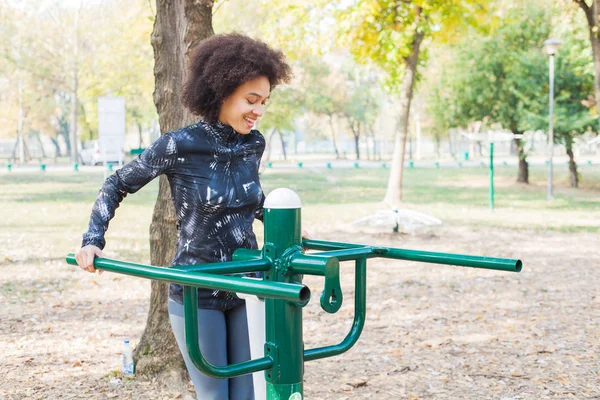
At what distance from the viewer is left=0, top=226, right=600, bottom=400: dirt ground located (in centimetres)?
461

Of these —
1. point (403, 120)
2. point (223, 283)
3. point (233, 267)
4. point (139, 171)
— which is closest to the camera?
point (223, 283)

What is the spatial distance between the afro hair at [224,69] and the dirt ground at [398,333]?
7.89 feet

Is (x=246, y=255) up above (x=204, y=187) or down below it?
below

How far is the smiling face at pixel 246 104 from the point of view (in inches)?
97.6

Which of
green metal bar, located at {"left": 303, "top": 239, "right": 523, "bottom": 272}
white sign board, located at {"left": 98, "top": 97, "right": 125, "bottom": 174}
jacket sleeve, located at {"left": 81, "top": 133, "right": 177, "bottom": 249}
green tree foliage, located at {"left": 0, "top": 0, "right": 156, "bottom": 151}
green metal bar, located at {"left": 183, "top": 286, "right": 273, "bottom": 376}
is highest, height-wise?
green tree foliage, located at {"left": 0, "top": 0, "right": 156, "bottom": 151}

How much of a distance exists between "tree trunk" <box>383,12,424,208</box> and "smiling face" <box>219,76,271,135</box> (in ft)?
39.5

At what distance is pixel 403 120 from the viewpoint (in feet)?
48.8

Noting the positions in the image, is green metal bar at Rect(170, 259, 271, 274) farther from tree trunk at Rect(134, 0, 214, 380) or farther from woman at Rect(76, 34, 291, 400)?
tree trunk at Rect(134, 0, 214, 380)

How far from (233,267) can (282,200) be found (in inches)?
9.1

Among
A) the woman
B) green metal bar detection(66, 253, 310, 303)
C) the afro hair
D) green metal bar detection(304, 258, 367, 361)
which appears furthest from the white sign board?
green metal bar detection(66, 253, 310, 303)

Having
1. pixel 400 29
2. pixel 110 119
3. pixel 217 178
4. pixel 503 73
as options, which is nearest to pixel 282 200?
pixel 217 178

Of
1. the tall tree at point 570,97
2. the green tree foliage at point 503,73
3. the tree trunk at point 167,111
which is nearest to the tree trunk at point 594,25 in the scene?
the tall tree at point 570,97

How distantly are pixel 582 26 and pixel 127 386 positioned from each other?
17.4 m

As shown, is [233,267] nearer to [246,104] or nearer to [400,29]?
[246,104]
